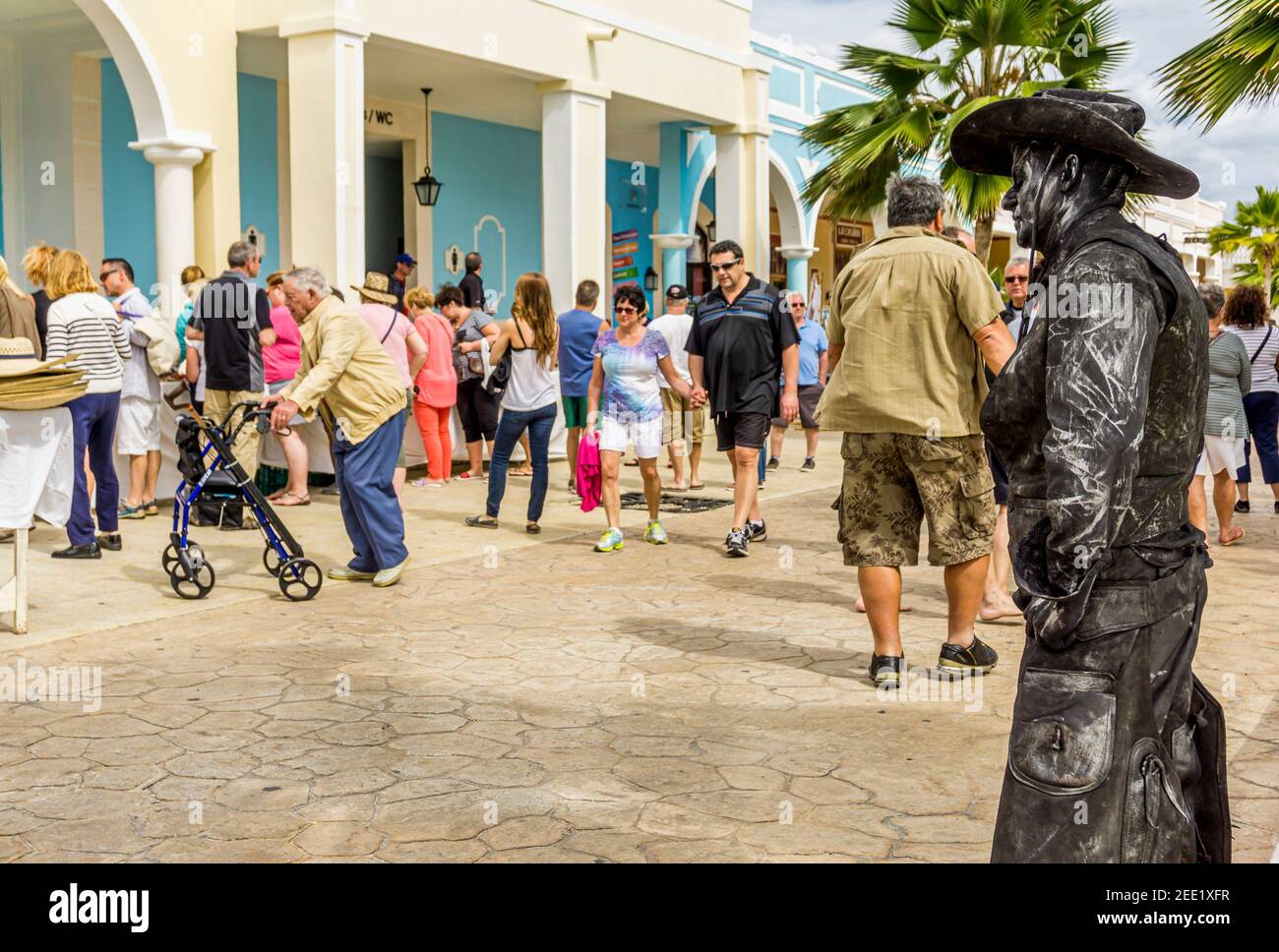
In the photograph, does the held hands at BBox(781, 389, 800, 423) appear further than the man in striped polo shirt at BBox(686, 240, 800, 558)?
No

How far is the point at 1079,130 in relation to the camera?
8.71ft

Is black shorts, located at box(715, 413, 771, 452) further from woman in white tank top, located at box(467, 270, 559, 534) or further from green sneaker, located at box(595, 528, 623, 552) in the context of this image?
woman in white tank top, located at box(467, 270, 559, 534)

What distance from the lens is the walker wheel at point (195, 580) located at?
7.49 m

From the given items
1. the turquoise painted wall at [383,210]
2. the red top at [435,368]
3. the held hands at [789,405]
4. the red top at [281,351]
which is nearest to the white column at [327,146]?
the red top at [435,368]

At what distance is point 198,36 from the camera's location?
12133mm

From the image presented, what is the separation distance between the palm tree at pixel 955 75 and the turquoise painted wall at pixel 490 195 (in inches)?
203

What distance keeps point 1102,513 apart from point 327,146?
10.7 m

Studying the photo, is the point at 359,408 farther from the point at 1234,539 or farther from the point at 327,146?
the point at 1234,539

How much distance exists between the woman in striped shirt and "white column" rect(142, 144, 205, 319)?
320cm

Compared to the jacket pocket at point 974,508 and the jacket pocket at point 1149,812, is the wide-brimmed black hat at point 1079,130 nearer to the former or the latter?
the jacket pocket at point 1149,812

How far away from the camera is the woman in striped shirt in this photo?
8508 mm

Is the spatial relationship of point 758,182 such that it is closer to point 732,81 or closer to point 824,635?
point 732,81

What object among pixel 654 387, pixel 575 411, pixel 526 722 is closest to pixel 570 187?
pixel 575 411

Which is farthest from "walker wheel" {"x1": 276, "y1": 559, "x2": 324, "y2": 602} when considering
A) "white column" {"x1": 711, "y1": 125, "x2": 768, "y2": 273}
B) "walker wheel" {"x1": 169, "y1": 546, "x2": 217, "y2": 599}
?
"white column" {"x1": 711, "y1": 125, "x2": 768, "y2": 273}
